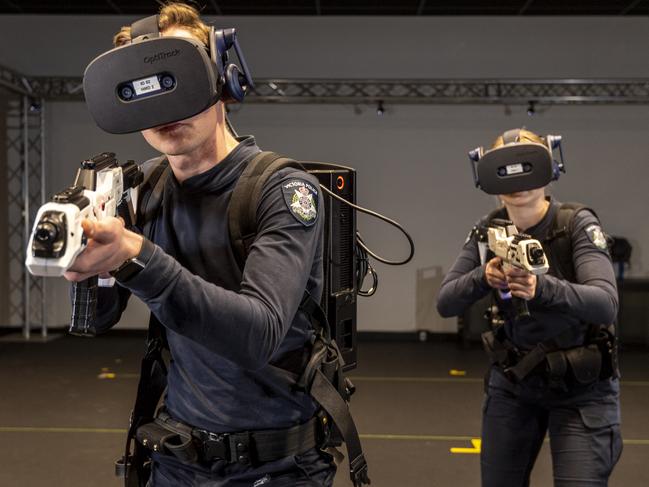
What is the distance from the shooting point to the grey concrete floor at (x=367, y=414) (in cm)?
411

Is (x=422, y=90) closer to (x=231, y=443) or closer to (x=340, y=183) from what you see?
(x=340, y=183)

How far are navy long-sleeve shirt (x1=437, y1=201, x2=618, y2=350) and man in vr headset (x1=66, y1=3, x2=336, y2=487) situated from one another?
3.65ft

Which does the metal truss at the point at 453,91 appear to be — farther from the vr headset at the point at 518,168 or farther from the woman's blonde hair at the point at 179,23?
the woman's blonde hair at the point at 179,23

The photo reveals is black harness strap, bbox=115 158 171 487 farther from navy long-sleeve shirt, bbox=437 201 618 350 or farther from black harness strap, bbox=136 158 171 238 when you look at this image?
navy long-sleeve shirt, bbox=437 201 618 350

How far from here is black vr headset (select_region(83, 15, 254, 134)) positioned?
45.2 inches

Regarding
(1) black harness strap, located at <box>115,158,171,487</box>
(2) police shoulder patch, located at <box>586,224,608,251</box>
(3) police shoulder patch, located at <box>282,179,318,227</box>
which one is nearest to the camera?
(3) police shoulder patch, located at <box>282,179,318,227</box>

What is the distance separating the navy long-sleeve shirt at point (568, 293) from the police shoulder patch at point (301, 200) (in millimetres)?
1220

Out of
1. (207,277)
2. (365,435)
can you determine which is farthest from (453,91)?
(207,277)

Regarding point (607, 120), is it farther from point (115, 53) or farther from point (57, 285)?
point (115, 53)

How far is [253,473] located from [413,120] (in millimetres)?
7594

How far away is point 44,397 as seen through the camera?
18.6 ft

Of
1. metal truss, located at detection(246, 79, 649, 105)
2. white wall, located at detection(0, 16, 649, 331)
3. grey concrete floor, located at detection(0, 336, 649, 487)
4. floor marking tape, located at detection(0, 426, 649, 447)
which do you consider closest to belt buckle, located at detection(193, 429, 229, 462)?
grey concrete floor, located at detection(0, 336, 649, 487)

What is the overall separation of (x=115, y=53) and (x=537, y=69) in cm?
816
